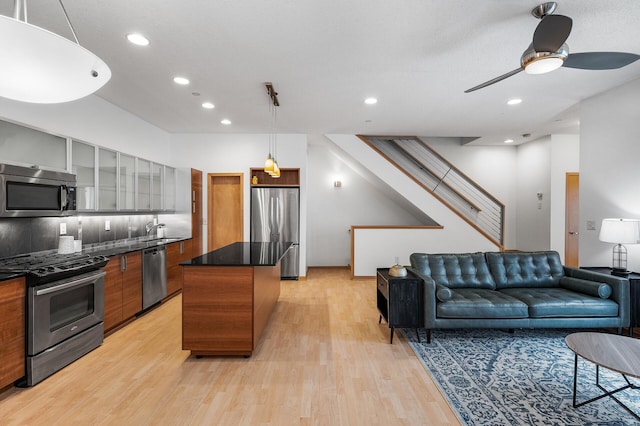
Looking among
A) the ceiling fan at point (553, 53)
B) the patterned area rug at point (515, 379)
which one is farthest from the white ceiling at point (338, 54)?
the patterned area rug at point (515, 379)

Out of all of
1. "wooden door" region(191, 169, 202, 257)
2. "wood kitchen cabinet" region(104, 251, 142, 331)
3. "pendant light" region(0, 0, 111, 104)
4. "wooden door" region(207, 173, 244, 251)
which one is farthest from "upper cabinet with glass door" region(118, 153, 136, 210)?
"pendant light" region(0, 0, 111, 104)

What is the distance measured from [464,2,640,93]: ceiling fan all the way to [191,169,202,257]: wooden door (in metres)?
5.33

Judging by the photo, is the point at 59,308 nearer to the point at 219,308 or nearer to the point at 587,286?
the point at 219,308

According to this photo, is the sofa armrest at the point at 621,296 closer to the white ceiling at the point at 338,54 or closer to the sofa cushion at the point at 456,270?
the sofa cushion at the point at 456,270

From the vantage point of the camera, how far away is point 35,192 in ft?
9.57

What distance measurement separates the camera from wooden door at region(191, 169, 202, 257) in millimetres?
5852

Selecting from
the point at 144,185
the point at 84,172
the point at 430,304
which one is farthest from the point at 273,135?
the point at 430,304

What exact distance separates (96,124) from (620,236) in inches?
252

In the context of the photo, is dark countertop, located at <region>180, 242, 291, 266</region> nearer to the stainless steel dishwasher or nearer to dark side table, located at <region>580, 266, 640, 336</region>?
the stainless steel dishwasher

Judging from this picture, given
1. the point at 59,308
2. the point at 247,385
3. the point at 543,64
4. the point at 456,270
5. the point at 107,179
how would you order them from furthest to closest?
the point at 107,179 < the point at 456,270 < the point at 59,308 < the point at 247,385 < the point at 543,64

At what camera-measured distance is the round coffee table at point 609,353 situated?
194 cm

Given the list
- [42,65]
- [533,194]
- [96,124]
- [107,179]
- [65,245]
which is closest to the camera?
[42,65]

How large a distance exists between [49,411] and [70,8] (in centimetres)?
291

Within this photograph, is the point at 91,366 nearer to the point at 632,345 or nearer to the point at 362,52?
the point at 362,52
